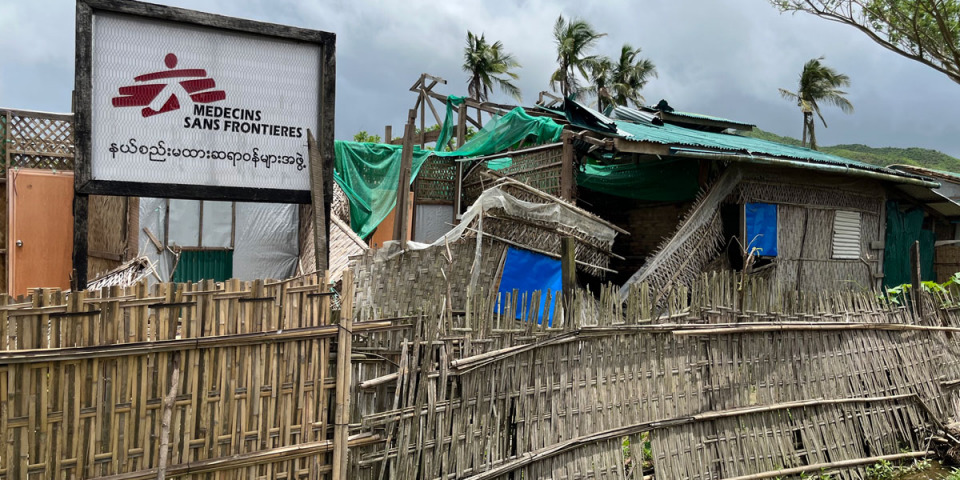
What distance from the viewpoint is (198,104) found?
4531mm

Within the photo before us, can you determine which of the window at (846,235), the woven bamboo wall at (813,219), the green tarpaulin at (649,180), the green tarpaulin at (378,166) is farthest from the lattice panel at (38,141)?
the window at (846,235)

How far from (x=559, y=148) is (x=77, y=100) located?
649 cm

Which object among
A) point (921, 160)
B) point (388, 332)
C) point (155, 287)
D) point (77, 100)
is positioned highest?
point (921, 160)

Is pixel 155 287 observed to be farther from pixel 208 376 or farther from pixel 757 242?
pixel 757 242

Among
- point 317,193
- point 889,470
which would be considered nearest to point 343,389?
point 317,193

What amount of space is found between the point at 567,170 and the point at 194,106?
570 cm

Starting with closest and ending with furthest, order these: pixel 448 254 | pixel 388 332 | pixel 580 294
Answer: pixel 388 332
pixel 580 294
pixel 448 254

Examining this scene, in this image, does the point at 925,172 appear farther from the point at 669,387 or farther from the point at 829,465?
the point at 669,387

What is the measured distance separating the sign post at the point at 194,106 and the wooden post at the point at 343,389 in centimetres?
135

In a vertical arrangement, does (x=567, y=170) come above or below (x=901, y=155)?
below

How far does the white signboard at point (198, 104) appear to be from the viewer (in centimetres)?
432

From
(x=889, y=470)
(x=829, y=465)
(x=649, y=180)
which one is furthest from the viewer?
(x=649, y=180)

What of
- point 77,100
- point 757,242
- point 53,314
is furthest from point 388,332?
point 757,242

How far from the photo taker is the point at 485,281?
25.2 feet
